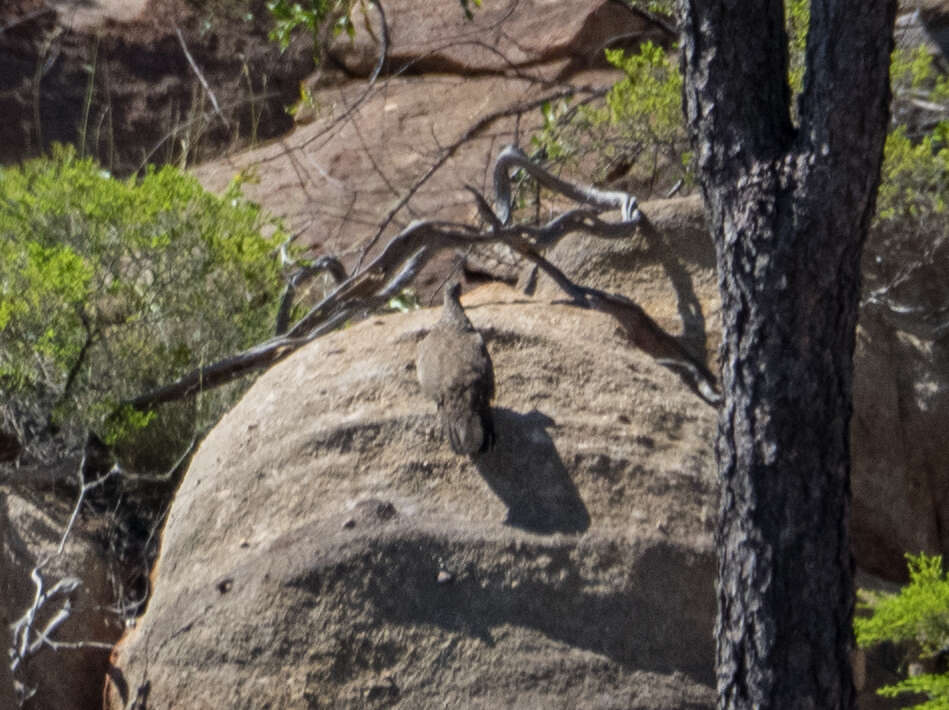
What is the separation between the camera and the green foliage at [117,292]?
4.70 meters

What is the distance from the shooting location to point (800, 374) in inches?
98.4

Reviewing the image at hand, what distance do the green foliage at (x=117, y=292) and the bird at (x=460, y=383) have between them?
1497 millimetres

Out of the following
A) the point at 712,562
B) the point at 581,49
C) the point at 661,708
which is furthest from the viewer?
the point at 581,49

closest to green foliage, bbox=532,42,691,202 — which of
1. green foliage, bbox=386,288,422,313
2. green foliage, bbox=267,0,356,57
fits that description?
green foliage, bbox=386,288,422,313

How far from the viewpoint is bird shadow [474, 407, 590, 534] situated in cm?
331

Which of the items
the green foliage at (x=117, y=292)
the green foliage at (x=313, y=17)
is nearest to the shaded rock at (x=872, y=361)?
the green foliage at (x=313, y=17)

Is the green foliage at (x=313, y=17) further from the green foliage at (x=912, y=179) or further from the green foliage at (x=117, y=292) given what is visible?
the green foliage at (x=912, y=179)

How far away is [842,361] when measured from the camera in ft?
8.30

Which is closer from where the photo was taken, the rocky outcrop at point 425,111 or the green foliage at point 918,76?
the green foliage at point 918,76

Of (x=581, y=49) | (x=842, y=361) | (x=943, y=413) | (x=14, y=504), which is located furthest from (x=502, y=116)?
(x=842, y=361)

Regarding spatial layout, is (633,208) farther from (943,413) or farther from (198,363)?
(198,363)

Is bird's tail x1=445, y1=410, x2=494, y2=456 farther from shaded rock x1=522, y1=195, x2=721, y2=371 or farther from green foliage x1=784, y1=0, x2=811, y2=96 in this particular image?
green foliage x1=784, y1=0, x2=811, y2=96

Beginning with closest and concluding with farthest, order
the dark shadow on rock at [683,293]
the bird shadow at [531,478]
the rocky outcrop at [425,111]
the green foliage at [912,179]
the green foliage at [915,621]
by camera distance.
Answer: the bird shadow at [531,478]
the green foliage at [915,621]
the dark shadow on rock at [683,293]
the green foliage at [912,179]
the rocky outcrop at [425,111]

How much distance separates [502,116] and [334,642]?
4.70 meters
